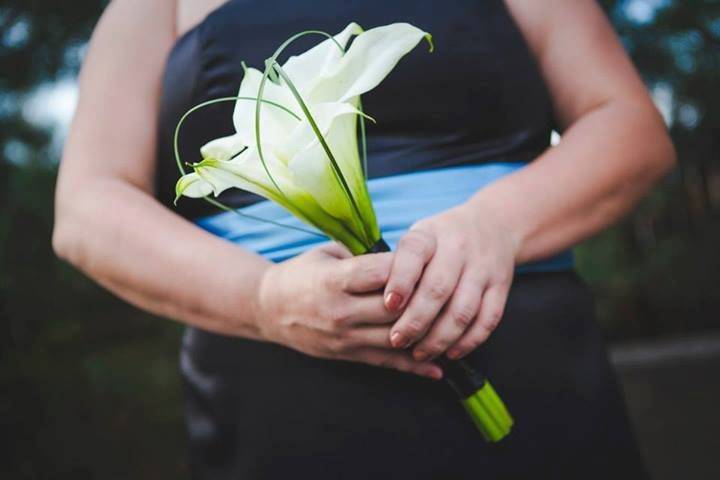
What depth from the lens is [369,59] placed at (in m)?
0.38

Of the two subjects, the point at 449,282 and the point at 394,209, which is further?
the point at 394,209

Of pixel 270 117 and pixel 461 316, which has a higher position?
pixel 270 117

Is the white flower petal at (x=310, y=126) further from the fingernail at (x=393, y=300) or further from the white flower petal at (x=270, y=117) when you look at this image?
the fingernail at (x=393, y=300)

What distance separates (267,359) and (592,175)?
0.38 meters

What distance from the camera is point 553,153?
59 centimetres

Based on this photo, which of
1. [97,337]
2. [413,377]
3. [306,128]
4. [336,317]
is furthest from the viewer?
[97,337]

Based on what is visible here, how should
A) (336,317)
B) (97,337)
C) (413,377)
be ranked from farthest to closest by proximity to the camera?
(97,337) < (413,377) < (336,317)

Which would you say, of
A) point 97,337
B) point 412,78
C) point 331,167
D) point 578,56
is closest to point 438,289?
point 331,167

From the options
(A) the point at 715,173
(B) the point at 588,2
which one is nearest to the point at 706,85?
(A) the point at 715,173

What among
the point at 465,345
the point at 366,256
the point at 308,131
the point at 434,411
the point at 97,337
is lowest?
the point at 97,337

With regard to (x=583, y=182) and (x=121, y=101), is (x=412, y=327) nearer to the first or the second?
(x=583, y=182)

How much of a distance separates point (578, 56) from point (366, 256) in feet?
1.24

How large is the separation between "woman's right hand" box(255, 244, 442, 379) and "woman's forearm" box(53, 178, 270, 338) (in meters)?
0.03

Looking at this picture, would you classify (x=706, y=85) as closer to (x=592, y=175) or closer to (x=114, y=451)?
(x=592, y=175)
